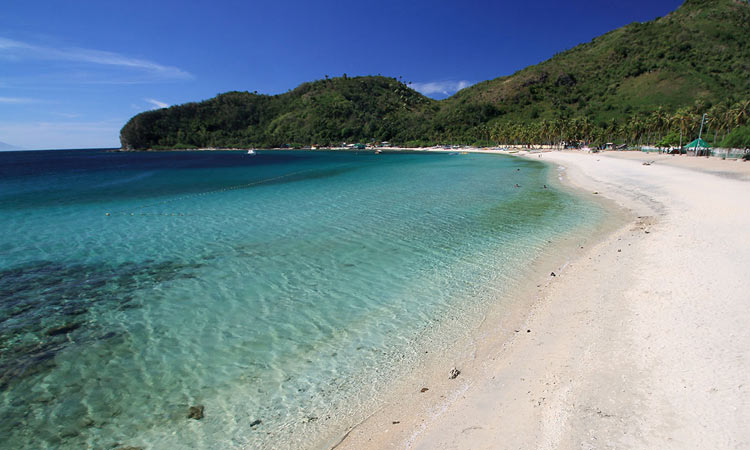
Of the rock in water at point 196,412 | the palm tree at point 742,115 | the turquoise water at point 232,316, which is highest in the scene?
the palm tree at point 742,115

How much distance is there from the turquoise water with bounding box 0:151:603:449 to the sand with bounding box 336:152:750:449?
0.96 meters

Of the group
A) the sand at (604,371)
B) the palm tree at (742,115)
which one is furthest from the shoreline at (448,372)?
the palm tree at (742,115)

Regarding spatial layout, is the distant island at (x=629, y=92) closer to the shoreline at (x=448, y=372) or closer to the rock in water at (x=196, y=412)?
the shoreline at (x=448, y=372)

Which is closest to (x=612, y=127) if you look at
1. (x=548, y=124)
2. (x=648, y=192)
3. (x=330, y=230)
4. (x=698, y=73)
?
(x=548, y=124)

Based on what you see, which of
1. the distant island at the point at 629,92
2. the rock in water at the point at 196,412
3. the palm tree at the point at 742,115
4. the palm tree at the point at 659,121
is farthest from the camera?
the distant island at the point at 629,92

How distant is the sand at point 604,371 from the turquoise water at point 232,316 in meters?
0.96

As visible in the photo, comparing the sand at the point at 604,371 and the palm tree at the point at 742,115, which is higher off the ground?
the palm tree at the point at 742,115

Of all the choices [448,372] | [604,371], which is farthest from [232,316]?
[604,371]

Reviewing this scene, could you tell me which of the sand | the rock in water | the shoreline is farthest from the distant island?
the rock in water

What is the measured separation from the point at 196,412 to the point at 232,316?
3.32 meters

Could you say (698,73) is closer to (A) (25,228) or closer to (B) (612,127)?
(B) (612,127)

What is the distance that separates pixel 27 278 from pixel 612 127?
121 metres

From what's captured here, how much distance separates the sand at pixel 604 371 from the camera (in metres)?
4.41

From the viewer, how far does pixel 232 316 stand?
28.9 feet
